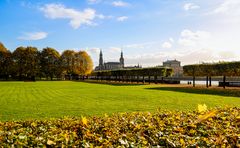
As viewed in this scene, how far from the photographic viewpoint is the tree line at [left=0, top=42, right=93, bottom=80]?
102m

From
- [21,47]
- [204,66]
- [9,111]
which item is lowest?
[9,111]

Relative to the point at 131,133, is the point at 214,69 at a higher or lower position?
higher

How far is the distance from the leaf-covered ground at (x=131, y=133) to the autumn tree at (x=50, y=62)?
102200 mm

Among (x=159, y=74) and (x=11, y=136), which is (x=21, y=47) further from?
(x=11, y=136)

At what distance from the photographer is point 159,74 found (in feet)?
230

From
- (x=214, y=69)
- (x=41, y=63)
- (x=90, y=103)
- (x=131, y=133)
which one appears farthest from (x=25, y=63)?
(x=131, y=133)

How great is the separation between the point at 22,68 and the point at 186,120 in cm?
10058

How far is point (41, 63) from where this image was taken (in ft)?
352

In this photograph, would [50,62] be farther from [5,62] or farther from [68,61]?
[5,62]

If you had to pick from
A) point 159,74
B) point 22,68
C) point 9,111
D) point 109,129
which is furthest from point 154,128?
point 22,68

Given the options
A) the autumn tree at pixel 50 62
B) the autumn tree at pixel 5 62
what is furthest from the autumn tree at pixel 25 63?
the autumn tree at pixel 50 62

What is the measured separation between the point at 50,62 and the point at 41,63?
9.89ft

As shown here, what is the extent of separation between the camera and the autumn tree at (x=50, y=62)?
107m

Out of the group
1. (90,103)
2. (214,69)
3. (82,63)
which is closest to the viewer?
(90,103)
